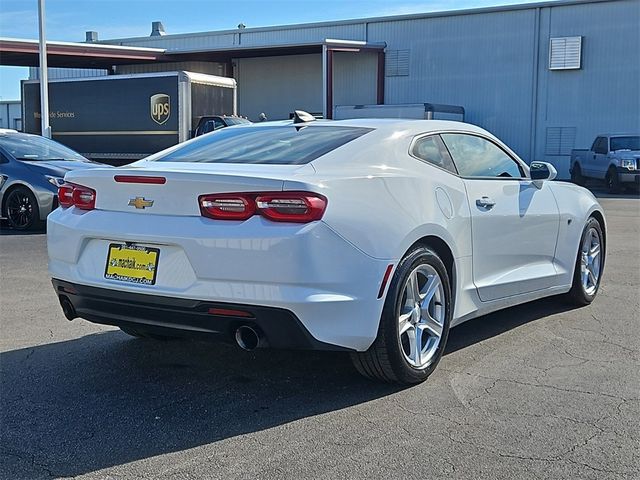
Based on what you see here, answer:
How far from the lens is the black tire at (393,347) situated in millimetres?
4047

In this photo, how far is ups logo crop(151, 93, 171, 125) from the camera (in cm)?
2289

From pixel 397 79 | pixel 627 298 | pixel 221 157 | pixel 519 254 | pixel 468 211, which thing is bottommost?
pixel 627 298

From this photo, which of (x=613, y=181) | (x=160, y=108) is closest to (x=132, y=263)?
(x=160, y=108)

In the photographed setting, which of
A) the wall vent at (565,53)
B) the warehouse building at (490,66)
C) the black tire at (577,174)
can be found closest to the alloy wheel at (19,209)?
A: the black tire at (577,174)

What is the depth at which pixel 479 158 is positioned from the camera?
5.33m

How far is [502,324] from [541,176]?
3.75ft

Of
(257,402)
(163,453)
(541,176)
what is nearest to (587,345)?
(541,176)

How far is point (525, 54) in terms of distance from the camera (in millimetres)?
30641

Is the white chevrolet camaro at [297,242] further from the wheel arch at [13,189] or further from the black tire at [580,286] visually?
the wheel arch at [13,189]

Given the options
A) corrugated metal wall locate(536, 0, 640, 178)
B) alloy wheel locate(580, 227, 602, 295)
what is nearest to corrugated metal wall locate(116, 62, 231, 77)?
corrugated metal wall locate(536, 0, 640, 178)

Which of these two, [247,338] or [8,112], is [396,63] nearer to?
[247,338]

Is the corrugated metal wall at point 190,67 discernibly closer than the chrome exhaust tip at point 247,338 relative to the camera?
No

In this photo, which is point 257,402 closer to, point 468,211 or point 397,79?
point 468,211

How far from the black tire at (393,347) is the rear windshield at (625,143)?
20.6 m
